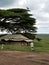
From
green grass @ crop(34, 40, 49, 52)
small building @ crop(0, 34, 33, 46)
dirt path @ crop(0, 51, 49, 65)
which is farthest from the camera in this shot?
small building @ crop(0, 34, 33, 46)

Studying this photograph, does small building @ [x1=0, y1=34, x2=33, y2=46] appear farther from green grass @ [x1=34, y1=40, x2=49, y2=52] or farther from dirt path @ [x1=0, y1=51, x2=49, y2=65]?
dirt path @ [x1=0, y1=51, x2=49, y2=65]

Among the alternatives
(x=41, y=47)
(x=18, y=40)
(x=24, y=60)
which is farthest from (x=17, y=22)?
(x=24, y=60)

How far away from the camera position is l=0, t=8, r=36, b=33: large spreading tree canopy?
173 feet

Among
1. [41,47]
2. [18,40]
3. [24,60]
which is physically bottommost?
[18,40]

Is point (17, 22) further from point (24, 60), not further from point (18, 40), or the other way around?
point (24, 60)

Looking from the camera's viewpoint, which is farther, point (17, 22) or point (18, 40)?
point (17, 22)

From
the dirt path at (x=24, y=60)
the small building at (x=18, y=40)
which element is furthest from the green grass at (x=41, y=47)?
the dirt path at (x=24, y=60)

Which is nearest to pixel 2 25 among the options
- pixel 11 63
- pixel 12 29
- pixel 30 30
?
pixel 12 29

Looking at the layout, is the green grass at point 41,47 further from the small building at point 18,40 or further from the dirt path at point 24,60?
the dirt path at point 24,60

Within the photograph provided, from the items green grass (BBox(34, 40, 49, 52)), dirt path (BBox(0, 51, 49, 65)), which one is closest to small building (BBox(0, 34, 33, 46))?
green grass (BBox(34, 40, 49, 52))

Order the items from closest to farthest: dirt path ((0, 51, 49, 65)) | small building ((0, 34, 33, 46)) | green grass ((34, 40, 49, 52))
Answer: dirt path ((0, 51, 49, 65)), green grass ((34, 40, 49, 52)), small building ((0, 34, 33, 46))

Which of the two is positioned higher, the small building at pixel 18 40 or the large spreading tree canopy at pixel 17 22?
the large spreading tree canopy at pixel 17 22

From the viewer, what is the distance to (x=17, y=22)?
2148 inches

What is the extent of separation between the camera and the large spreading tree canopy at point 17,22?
52700mm
